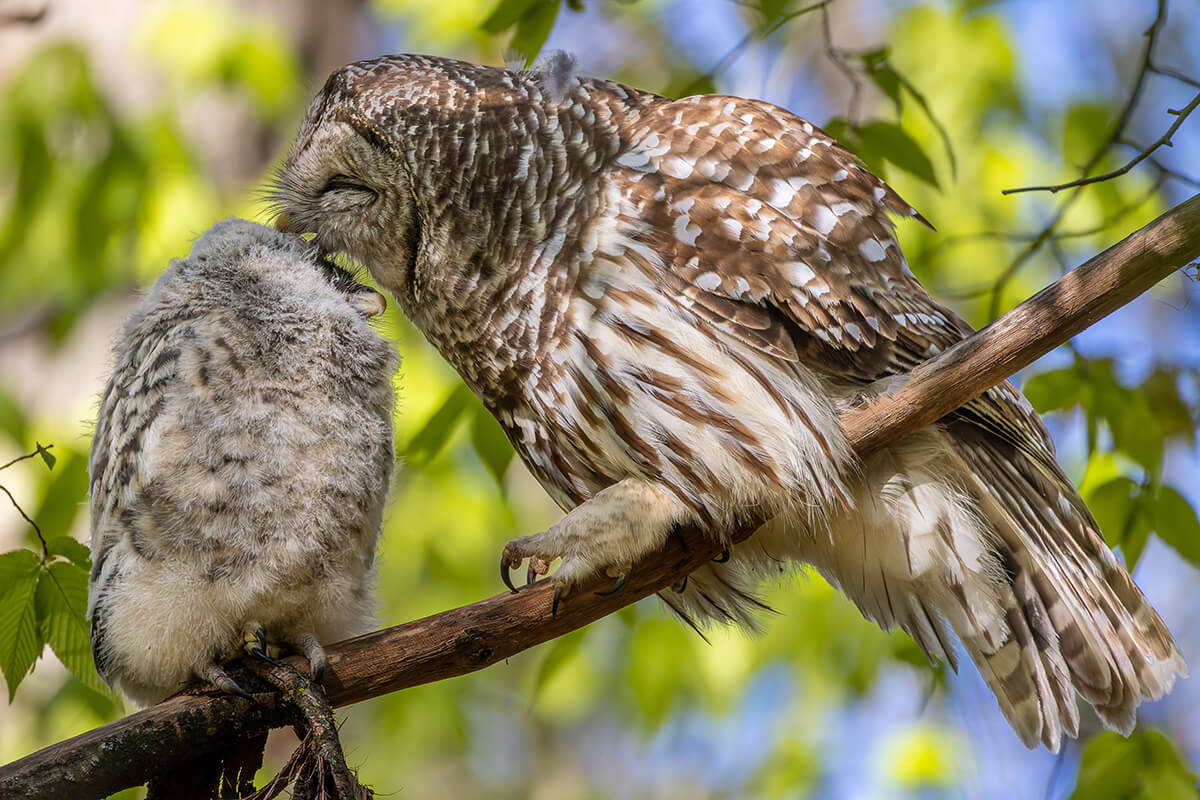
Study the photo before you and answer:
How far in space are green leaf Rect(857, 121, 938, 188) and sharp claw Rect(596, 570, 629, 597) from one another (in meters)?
1.08

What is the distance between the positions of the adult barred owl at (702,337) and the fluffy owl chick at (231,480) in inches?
12.0

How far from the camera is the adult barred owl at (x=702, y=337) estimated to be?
1837 mm

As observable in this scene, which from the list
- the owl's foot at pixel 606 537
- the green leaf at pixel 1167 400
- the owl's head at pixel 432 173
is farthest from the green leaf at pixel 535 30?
the green leaf at pixel 1167 400

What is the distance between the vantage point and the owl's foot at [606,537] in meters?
1.71

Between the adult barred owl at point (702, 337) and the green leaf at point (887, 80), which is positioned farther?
the green leaf at point (887, 80)

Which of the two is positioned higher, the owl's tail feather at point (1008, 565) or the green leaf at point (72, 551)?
the owl's tail feather at point (1008, 565)

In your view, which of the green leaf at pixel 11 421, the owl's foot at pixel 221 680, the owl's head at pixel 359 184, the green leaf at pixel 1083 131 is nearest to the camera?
the owl's foot at pixel 221 680

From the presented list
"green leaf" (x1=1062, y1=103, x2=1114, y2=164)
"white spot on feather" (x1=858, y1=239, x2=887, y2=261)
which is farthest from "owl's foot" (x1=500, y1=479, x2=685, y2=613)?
"green leaf" (x1=1062, y1=103, x2=1114, y2=164)

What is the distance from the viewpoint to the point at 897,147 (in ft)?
7.64

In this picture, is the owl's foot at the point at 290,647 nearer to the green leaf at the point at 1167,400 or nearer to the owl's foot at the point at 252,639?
the owl's foot at the point at 252,639

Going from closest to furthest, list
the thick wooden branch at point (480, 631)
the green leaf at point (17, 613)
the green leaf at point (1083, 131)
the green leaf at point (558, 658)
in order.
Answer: the thick wooden branch at point (480, 631), the green leaf at point (17, 613), the green leaf at point (558, 658), the green leaf at point (1083, 131)

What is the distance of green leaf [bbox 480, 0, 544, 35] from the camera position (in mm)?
2174

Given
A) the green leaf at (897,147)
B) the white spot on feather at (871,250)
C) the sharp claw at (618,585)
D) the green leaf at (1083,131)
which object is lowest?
the sharp claw at (618,585)

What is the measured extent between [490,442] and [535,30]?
2.70 feet
